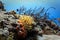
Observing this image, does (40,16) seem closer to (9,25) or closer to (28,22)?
(28,22)

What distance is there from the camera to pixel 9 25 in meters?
7.01

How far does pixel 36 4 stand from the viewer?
12.1m

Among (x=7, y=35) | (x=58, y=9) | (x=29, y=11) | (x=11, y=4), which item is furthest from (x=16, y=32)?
(x=58, y=9)

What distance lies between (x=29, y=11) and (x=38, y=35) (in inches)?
90.2

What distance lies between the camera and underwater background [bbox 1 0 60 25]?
37.3 ft

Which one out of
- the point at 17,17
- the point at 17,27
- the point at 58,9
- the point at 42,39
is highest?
the point at 58,9

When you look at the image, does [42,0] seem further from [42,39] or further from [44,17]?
[42,39]

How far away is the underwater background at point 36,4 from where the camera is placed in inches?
448

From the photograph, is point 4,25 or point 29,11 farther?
point 29,11

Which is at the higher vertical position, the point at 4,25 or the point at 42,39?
the point at 4,25

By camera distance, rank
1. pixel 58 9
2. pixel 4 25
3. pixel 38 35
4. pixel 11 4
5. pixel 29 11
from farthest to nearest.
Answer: pixel 58 9 → pixel 11 4 → pixel 29 11 → pixel 38 35 → pixel 4 25

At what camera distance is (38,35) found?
27.0ft

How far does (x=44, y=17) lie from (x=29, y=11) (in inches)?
46.0

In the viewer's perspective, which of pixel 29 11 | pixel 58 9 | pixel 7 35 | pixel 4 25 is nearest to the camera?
pixel 7 35
